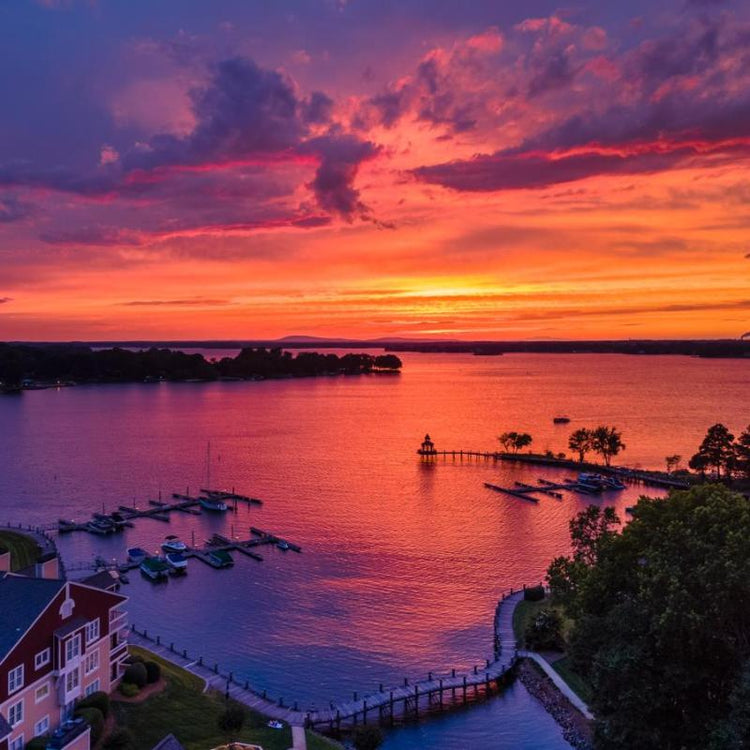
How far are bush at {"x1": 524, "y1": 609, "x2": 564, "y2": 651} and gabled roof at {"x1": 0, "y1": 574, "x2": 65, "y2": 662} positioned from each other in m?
29.3

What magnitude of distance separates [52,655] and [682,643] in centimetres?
2775

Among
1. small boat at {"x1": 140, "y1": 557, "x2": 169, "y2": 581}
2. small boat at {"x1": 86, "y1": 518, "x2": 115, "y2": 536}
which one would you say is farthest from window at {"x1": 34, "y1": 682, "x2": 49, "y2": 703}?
small boat at {"x1": 86, "y1": 518, "x2": 115, "y2": 536}

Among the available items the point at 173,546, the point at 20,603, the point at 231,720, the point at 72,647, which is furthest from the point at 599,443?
the point at 20,603

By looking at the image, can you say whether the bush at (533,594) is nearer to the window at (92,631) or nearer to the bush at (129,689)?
the bush at (129,689)

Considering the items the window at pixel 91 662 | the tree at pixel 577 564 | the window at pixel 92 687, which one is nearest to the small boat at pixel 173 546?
the window at pixel 91 662

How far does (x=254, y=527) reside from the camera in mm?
82188

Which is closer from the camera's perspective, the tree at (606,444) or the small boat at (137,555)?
the small boat at (137,555)

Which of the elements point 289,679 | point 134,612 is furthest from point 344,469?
point 289,679

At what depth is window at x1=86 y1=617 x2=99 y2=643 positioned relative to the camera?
36312 millimetres

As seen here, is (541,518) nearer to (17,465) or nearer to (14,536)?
(14,536)

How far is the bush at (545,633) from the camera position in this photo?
46938 millimetres

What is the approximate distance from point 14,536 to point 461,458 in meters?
76.2

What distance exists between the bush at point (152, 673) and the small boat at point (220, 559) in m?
29.7

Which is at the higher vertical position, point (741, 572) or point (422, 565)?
point (741, 572)
